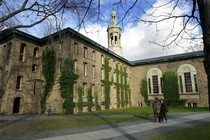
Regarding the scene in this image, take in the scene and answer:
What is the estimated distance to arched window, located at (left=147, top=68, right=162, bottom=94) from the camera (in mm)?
41250

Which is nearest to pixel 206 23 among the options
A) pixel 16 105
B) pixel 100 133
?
pixel 100 133

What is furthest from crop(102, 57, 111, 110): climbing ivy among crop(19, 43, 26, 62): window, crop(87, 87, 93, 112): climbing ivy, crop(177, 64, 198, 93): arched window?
crop(177, 64, 198, 93): arched window

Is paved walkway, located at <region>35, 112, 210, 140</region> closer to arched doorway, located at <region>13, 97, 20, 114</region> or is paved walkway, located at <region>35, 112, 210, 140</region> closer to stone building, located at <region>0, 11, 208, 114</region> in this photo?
stone building, located at <region>0, 11, 208, 114</region>

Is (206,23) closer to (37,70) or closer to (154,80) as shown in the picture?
(37,70)

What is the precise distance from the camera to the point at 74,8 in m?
7.66

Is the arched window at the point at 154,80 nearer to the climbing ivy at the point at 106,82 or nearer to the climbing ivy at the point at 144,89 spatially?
the climbing ivy at the point at 144,89

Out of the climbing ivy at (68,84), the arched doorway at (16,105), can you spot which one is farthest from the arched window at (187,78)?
the arched doorway at (16,105)

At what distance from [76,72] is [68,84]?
283 centimetres

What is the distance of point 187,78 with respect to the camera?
38.3m

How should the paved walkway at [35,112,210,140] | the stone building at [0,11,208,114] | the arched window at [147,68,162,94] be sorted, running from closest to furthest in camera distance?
1. the paved walkway at [35,112,210,140]
2. the stone building at [0,11,208,114]
3. the arched window at [147,68,162,94]

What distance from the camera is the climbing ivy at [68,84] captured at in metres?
22.6

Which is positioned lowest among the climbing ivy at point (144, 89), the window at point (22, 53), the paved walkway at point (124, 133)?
the paved walkway at point (124, 133)

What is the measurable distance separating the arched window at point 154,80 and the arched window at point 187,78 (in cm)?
452

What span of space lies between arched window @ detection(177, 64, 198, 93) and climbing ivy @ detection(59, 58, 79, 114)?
86.1 feet
